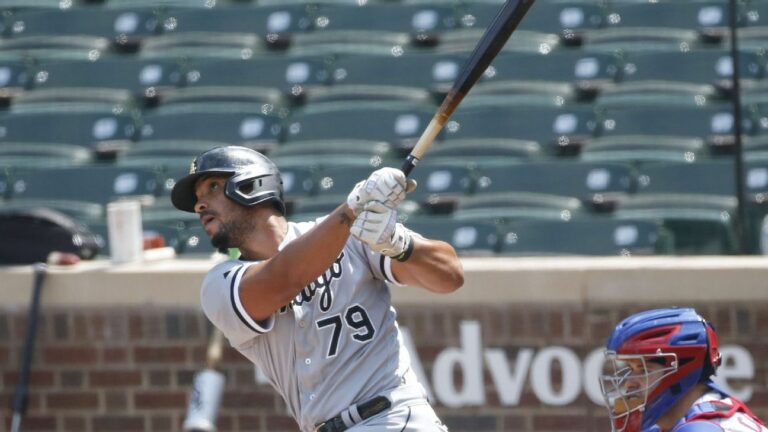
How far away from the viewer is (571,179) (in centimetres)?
755

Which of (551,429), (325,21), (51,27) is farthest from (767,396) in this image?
(51,27)

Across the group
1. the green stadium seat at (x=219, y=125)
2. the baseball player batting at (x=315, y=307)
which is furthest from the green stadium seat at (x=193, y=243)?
the baseball player batting at (x=315, y=307)

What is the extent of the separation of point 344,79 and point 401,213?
64.9 inches

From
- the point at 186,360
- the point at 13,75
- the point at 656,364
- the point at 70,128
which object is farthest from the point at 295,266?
the point at 13,75

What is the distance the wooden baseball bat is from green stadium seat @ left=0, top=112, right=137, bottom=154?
5513mm

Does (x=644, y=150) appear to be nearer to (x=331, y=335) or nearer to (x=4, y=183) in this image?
(x=4, y=183)

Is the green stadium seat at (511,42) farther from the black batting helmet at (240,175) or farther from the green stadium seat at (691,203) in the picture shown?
the black batting helmet at (240,175)

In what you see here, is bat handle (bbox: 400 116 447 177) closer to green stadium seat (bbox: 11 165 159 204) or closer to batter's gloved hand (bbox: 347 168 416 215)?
batter's gloved hand (bbox: 347 168 416 215)

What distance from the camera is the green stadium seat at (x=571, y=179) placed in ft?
24.7

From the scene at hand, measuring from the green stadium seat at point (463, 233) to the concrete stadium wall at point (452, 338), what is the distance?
46.3 inches

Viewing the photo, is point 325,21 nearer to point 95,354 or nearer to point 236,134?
point 236,134

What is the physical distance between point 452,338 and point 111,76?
412 centimetres

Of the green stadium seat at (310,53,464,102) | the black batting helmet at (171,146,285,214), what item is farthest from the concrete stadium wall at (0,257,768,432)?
the green stadium seat at (310,53,464,102)

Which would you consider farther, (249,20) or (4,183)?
(249,20)
